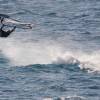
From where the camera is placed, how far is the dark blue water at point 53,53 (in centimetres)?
7612

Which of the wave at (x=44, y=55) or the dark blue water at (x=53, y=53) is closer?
the dark blue water at (x=53, y=53)

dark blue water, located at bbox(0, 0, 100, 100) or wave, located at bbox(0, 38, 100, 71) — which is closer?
dark blue water, located at bbox(0, 0, 100, 100)

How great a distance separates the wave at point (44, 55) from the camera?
291ft

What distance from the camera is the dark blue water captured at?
76.1 meters

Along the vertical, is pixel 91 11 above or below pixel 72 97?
below

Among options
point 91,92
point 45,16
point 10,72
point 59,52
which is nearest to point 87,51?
point 59,52

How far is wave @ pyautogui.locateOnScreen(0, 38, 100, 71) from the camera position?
88625mm

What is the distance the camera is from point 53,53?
9400 centimetres

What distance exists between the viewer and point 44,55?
93500 millimetres

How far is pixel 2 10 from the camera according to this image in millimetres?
129625

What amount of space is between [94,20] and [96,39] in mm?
15132

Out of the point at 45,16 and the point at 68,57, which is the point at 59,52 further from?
the point at 45,16

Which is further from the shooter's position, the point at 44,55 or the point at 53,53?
the point at 53,53

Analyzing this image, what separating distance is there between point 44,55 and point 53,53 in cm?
119
